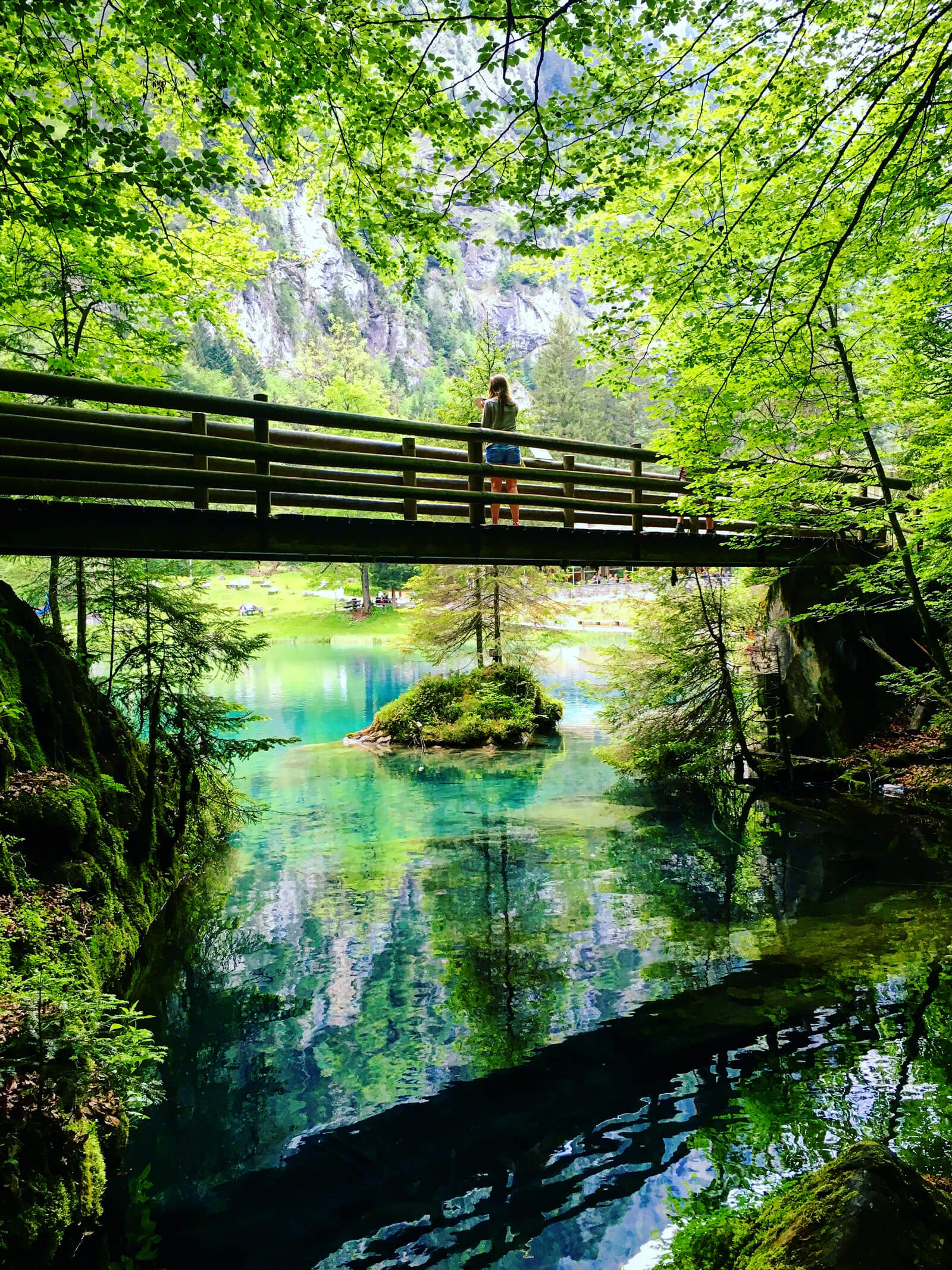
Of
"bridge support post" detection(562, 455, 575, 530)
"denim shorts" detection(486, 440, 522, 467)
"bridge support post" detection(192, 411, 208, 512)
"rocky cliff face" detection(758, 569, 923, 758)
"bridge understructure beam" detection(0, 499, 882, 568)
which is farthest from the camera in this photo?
"rocky cliff face" detection(758, 569, 923, 758)

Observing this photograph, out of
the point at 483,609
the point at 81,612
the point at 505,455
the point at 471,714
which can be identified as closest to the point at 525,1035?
the point at 505,455

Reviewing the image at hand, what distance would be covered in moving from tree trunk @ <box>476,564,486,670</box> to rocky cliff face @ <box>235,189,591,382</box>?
240ft

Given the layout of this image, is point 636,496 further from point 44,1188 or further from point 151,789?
point 44,1188

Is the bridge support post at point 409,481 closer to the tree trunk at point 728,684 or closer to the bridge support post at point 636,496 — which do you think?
the bridge support post at point 636,496

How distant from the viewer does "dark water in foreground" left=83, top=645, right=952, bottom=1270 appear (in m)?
4.92

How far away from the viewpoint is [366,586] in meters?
47.4

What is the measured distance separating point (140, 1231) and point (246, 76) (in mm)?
8542

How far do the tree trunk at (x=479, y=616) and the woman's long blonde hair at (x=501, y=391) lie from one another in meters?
12.7

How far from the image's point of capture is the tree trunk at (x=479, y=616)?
2225cm

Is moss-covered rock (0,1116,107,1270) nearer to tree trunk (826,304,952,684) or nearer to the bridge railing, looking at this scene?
the bridge railing

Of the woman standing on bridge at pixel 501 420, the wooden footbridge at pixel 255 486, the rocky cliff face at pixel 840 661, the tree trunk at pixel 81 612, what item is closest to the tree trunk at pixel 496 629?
the rocky cliff face at pixel 840 661

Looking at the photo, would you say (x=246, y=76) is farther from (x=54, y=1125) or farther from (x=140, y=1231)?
(x=140, y=1231)


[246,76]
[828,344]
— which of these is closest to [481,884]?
[828,344]

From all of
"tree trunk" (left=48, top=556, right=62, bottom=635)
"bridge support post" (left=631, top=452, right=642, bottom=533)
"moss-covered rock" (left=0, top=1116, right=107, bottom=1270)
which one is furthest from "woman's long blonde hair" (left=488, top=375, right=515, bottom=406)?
"moss-covered rock" (left=0, top=1116, right=107, bottom=1270)
